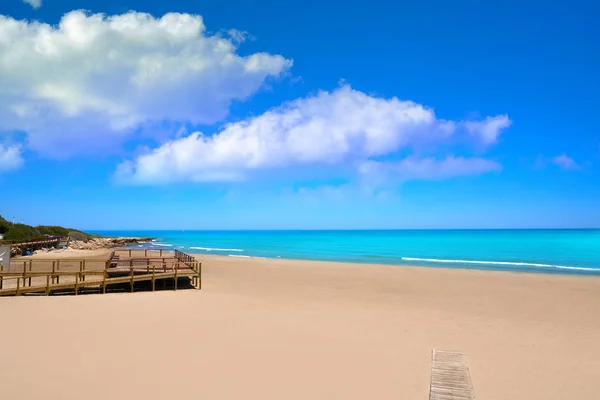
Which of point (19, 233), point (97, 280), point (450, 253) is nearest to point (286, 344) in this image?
point (97, 280)

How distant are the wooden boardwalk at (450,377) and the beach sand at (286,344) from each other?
0.79 ft

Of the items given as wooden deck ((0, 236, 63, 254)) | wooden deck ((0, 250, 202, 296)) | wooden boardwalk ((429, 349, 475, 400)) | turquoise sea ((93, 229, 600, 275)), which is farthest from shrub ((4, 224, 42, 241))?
wooden boardwalk ((429, 349, 475, 400))

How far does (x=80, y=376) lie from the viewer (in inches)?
348

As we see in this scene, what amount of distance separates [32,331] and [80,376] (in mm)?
4348

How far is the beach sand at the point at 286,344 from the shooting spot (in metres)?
8.74

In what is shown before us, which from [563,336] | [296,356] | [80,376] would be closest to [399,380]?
[296,356]

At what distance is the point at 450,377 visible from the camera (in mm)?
9383

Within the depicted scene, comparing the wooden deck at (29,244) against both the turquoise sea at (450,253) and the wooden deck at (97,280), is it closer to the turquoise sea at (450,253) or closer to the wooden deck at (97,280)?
the turquoise sea at (450,253)

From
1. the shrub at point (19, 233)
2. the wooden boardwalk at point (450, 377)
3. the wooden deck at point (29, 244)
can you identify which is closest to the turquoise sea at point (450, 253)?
the wooden deck at point (29, 244)

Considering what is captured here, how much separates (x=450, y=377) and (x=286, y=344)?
4515 millimetres

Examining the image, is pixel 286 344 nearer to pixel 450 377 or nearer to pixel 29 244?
pixel 450 377

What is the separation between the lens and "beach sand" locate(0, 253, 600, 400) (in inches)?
344

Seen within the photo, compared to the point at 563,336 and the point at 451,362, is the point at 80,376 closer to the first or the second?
the point at 451,362

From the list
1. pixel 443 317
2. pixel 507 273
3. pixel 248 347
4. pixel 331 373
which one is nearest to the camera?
pixel 331 373
